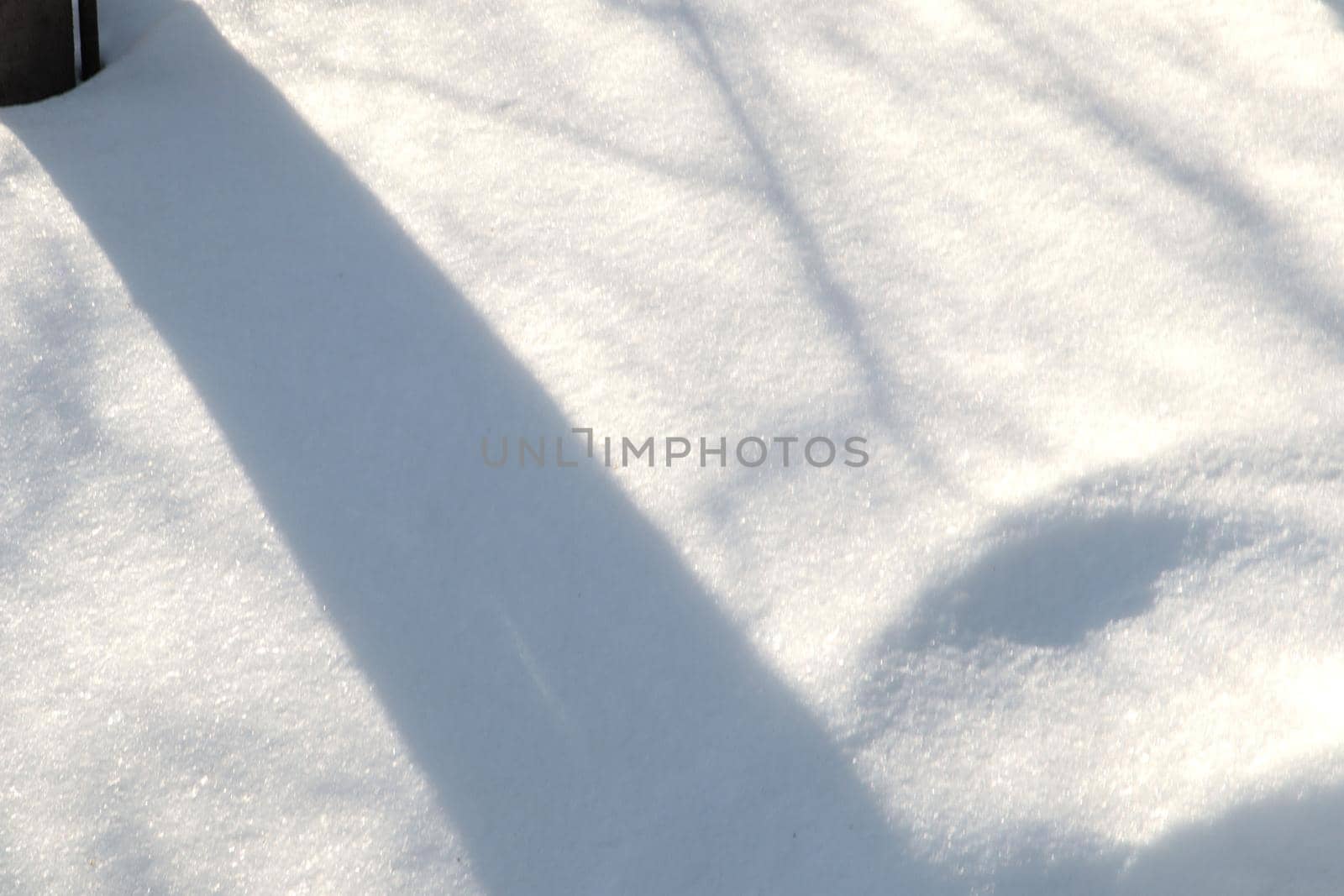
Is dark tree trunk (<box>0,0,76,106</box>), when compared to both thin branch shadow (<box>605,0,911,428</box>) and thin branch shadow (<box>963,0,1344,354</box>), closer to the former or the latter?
thin branch shadow (<box>605,0,911,428</box>)

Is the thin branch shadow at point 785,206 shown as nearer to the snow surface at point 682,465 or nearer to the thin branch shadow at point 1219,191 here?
the snow surface at point 682,465

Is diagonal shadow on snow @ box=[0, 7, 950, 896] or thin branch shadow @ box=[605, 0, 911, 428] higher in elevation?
thin branch shadow @ box=[605, 0, 911, 428]

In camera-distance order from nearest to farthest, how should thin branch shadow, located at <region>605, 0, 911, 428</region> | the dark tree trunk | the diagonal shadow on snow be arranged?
the diagonal shadow on snow → thin branch shadow, located at <region>605, 0, 911, 428</region> → the dark tree trunk

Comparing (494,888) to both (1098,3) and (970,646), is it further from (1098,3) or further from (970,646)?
(1098,3)

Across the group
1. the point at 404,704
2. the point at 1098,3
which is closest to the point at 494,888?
the point at 404,704

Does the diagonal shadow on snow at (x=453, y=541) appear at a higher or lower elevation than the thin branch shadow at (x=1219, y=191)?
lower

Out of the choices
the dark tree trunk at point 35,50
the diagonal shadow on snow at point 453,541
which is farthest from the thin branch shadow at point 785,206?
the dark tree trunk at point 35,50

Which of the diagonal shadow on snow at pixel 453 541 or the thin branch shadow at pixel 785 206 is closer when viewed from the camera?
the diagonal shadow on snow at pixel 453 541

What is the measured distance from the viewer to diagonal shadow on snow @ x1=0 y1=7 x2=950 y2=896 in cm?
111

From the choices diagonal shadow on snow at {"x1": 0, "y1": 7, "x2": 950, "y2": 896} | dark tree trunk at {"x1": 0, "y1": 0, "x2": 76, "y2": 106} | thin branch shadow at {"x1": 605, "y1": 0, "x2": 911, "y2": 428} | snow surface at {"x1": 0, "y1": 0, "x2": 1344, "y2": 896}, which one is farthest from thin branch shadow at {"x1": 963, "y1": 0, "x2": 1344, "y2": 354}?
dark tree trunk at {"x1": 0, "y1": 0, "x2": 76, "y2": 106}

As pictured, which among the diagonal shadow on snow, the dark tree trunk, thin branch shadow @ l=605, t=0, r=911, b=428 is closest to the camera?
the diagonal shadow on snow

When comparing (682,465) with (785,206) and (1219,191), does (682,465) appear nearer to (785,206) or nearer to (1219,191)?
(785,206)

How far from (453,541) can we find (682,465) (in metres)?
0.29

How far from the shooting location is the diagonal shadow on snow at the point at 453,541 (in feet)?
3.65
